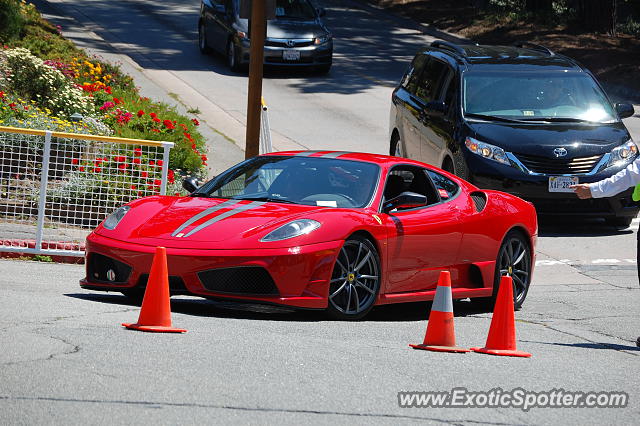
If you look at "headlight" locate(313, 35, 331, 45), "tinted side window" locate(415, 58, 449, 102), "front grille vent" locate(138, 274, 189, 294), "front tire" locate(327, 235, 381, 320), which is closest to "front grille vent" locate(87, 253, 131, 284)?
"front grille vent" locate(138, 274, 189, 294)

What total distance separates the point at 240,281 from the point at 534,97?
771 centimetres

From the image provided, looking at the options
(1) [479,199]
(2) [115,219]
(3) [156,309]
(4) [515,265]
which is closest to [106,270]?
(2) [115,219]

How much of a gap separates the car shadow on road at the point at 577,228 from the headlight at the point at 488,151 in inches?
40.3

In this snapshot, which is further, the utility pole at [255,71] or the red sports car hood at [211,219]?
the utility pole at [255,71]

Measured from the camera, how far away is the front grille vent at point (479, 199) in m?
10.4

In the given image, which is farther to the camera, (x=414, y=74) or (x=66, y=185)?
(x=414, y=74)

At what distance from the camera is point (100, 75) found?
19594 millimetres

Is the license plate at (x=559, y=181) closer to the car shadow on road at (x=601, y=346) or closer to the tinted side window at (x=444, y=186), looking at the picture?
the tinted side window at (x=444, y=186)

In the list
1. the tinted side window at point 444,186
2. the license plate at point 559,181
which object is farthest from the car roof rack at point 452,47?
the tinted side window at point 444,186

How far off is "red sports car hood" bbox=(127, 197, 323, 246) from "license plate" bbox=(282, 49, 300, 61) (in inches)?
684

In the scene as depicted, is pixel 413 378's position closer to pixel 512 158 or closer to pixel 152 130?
pixel 512 158

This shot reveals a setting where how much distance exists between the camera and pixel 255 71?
13375 mm

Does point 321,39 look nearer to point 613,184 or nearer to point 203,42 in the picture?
point 203,42

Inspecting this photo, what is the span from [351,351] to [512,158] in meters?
7.34
